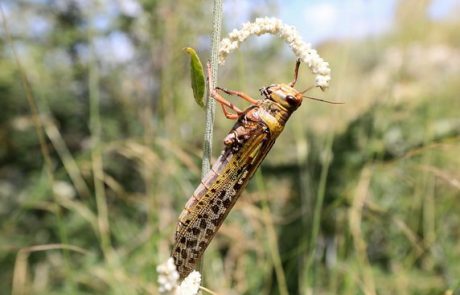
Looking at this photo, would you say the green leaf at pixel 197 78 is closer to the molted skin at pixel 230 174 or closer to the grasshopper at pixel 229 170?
the grasshopper at pixel 229 170

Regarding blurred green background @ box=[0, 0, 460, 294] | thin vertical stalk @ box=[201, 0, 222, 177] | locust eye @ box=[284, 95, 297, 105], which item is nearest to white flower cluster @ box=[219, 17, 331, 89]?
thin vertical stalk @ box=[201, 0, 222, 177]

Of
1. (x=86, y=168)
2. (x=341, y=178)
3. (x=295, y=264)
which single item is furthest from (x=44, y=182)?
(x=341, y=178)

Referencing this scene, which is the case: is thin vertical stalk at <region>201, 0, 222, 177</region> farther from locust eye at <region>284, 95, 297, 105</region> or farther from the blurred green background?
the blurred green background

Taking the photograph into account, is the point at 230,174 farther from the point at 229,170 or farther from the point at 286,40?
the point at 286,40

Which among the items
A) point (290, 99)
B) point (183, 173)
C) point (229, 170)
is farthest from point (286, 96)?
point (183, 173)

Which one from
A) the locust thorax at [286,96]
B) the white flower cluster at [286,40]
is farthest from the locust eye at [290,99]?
the white flower cluster at [286,40]

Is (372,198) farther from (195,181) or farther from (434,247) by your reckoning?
(195,181)
